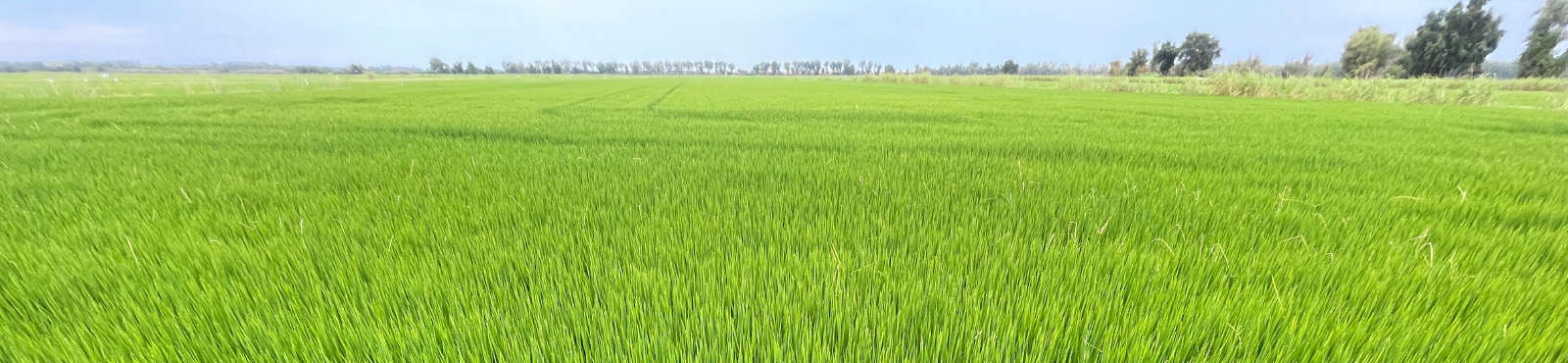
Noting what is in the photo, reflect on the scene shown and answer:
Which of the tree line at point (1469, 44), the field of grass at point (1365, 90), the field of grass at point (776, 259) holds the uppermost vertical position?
the tree line at point (1469, 44)

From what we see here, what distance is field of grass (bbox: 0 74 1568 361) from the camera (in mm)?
835

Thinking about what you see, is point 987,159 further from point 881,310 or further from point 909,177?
point 881,310

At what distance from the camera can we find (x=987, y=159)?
8.87 ft

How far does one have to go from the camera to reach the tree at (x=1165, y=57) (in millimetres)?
41219

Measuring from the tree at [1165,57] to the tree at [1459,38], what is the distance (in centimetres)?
1406

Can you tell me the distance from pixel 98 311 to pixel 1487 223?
11.3ft

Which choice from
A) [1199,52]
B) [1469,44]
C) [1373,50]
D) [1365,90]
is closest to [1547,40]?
[1469,44]

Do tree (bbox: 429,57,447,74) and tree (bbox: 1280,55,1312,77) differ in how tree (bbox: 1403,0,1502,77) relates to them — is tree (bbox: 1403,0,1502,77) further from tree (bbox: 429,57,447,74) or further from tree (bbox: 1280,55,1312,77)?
Answer: tree (bbox: 429,57,447,74)

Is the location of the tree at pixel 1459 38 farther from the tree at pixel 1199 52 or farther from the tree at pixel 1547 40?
the tree at pixel 1199 52

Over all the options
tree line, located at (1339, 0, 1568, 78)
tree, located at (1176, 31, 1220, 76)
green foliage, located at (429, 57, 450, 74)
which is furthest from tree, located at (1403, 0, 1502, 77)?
green foliage, located at (429, 57, 450, 74)

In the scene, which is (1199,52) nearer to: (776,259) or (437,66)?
(776,259)

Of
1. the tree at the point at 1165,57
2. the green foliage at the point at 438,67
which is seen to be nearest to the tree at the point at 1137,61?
the tree at the point at 1165,57

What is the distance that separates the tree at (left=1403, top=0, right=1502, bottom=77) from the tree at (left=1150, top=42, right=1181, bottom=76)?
14.1 m

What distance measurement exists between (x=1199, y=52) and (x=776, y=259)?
170ft
